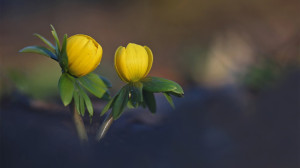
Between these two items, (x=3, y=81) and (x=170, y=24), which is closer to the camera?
(x=3, y=81)

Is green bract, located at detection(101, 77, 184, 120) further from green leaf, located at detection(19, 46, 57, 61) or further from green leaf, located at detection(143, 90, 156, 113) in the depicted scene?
green leaf, located at detection(19, 46, 57, 61)

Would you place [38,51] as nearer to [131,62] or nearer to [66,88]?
[66,88]

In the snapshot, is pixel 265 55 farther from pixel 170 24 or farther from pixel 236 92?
pixel 170 24

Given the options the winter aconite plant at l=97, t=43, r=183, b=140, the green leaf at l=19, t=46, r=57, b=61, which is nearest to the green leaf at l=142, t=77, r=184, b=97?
the winter aconite plant at l=97, t=43, r=183, b=140

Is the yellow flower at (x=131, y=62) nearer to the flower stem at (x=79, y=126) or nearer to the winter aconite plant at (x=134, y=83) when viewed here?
the winter aconite plant at (x=134, y=83)

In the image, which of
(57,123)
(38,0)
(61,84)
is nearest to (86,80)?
(61,84)

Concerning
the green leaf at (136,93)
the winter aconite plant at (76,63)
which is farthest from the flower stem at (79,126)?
the green leaf at (136,93)

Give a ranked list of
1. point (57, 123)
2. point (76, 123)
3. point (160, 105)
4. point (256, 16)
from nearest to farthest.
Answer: point (76, 123) < point (57, 123) < point (160, 105) < point (256, 16)
